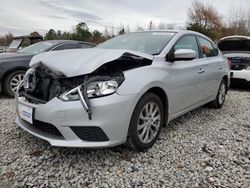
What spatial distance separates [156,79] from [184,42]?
47.8 inches

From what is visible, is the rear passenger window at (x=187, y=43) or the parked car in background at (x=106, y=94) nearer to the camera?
the parked car in background at (x=106, y=94)

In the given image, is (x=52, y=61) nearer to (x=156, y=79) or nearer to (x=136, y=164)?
(x=156, y=79)

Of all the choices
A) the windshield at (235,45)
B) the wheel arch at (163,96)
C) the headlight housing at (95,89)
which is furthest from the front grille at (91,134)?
the windshield at (235,45)

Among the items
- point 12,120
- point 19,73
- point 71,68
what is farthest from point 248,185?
point 19,73

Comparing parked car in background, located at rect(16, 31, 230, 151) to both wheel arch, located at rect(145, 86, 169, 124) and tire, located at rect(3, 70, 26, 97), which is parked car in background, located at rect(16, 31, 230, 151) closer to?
wheel arch, located at rect(145, 86, 169, 124)

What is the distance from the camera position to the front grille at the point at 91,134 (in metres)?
2.52

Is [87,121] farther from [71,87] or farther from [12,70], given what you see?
[12,70]

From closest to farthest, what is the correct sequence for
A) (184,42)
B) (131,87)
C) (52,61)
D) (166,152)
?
(131,87) → (52,61) → (166,152) → (184,42)

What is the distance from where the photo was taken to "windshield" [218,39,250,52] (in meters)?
7.89

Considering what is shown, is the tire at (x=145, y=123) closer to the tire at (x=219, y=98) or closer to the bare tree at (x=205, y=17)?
the tire at (x=219, y=98)

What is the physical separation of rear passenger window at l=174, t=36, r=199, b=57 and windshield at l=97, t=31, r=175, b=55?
0.15m

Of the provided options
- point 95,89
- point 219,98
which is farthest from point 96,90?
point 219,98

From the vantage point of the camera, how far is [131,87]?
8.75 ft

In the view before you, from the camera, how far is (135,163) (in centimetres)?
279
